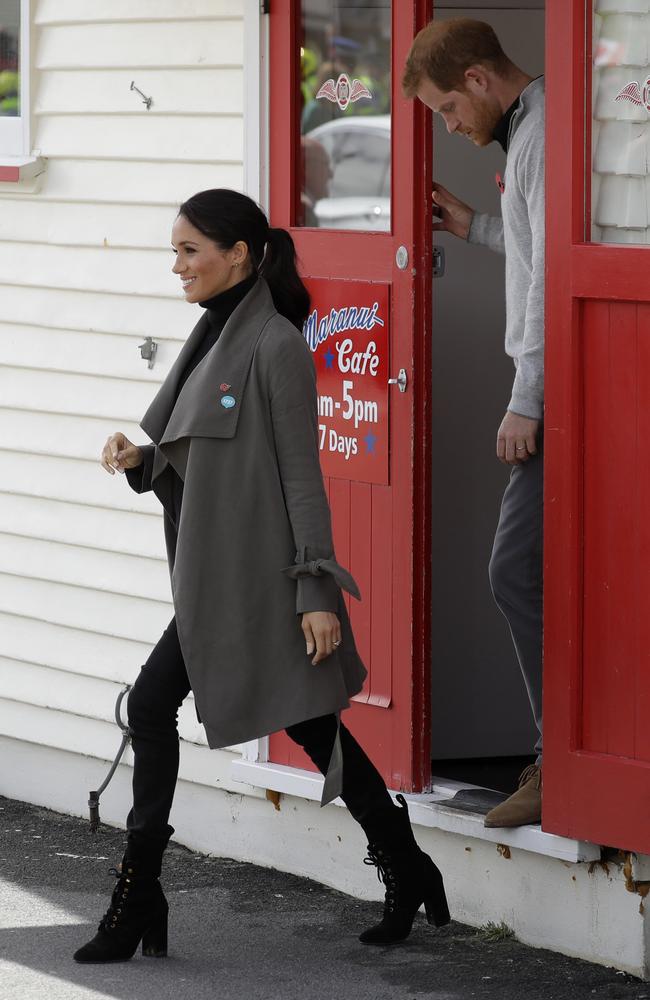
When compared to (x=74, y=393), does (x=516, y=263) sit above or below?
above

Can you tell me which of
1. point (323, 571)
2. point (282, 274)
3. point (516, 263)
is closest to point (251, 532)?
point (323, 571)

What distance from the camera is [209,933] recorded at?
5191mm

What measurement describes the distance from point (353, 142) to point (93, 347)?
1.39 m

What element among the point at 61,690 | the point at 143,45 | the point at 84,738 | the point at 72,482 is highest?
the point at 143,45

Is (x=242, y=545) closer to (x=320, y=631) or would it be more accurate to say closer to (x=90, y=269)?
(x=320, y=631)

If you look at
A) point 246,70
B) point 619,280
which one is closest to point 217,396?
point 619,280

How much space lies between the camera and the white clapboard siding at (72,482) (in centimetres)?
627

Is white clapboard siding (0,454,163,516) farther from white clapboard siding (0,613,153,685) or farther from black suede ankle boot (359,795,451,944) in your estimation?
black suede ankle boot (359,795,451,944)

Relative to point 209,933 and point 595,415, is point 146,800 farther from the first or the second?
point 595,415

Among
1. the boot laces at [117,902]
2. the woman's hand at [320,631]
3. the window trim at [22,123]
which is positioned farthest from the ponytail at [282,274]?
the window trim at [22,123]

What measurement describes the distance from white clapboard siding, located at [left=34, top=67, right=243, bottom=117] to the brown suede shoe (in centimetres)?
229

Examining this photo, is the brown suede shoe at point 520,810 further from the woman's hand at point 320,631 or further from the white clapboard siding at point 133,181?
the white clapboard siding at point 133,181

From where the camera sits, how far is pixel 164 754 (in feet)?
15.6

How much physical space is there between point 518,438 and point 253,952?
159 centimetres
